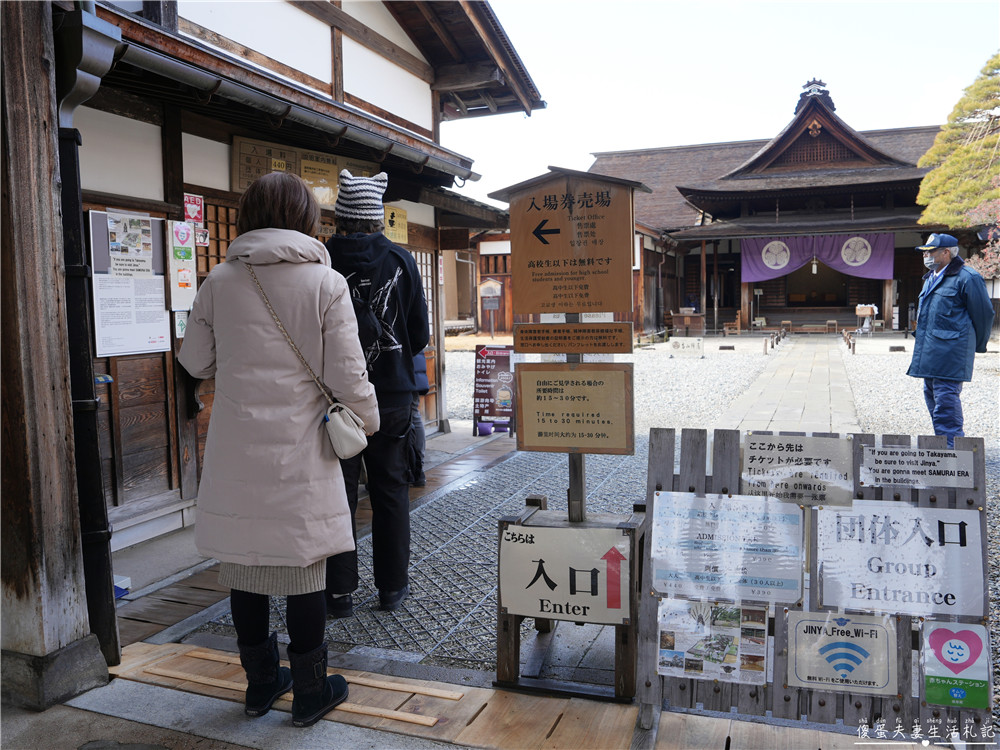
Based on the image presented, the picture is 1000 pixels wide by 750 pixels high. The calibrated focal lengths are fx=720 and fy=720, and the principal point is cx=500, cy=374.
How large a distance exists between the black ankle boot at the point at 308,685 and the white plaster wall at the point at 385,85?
17.5ft

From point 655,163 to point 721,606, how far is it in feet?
116

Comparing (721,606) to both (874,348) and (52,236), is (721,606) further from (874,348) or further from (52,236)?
(874,348)

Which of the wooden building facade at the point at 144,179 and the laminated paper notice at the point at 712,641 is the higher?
the wooden building facade at the point at 144,179

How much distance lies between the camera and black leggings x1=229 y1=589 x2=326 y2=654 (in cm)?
239

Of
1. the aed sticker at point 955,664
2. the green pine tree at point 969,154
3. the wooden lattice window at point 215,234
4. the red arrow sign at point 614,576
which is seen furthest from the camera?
the green pine tree at point 969,154

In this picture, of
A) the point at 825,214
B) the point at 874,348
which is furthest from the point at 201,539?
the point at 825,214

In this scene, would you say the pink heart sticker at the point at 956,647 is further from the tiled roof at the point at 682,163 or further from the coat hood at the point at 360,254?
the tiled roof at the point at 682,163

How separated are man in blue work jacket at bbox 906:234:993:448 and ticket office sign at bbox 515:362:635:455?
3833mm

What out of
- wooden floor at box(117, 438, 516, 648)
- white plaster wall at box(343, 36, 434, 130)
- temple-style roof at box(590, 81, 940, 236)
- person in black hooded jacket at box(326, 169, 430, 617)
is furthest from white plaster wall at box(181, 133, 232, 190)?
temple-style roof at box(590, 81, 940, 236)

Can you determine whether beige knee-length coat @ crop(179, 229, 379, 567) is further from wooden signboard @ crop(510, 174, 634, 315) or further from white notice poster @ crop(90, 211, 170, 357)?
white notice poster @ crop(90, 211, 170, 357)

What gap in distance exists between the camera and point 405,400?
3.38 meters

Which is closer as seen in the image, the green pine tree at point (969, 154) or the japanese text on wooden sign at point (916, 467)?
the japanese text on wooden sign at point (916, 467)

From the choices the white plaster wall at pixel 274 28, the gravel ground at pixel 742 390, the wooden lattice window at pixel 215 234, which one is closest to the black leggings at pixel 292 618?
Answer: the gravel ground at pixel 742 390

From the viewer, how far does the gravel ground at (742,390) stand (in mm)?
5582
